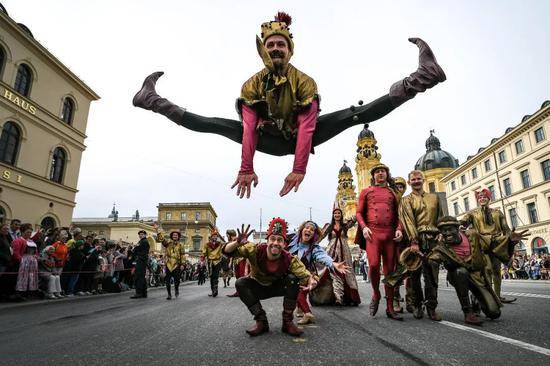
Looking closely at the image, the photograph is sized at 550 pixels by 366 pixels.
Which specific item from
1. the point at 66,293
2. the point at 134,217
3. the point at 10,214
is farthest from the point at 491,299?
the point at 134,217

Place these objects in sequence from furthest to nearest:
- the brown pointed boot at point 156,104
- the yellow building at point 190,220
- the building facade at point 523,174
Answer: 1. the yellow building at point 190,220
2. the building facade at point 523,174
3. the brown pointed boot at point 156,104

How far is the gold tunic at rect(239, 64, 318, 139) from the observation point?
3.09 metres

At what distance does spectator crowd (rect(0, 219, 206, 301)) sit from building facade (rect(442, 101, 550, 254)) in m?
35.4

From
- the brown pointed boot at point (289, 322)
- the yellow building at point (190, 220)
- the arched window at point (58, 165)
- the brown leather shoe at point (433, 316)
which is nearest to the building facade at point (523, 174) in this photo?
the brown leather shoe at point (433, 316)

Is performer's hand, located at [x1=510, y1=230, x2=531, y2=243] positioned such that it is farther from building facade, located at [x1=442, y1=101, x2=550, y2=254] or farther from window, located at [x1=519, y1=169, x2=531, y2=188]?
window, located at [x1=519, y1=169, x2=531, y2=188]

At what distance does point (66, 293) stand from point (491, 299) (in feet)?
34.5

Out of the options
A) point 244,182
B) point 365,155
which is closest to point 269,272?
point 244,182

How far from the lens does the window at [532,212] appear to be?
113 ft

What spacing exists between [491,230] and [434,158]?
221ft

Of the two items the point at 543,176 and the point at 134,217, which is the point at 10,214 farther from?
the point at 134,217

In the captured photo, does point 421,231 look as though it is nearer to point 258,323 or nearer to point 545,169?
point 258,323

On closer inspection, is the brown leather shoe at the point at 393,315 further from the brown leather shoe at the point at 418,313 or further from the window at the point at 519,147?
the window at the point at 519,147

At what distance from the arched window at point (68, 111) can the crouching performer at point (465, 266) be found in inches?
947

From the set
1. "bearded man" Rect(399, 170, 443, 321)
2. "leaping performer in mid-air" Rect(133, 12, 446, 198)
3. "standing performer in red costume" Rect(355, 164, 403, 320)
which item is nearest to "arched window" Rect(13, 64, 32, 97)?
"leaping performer in mid-air" Rect(133, 12, 446, 198)
